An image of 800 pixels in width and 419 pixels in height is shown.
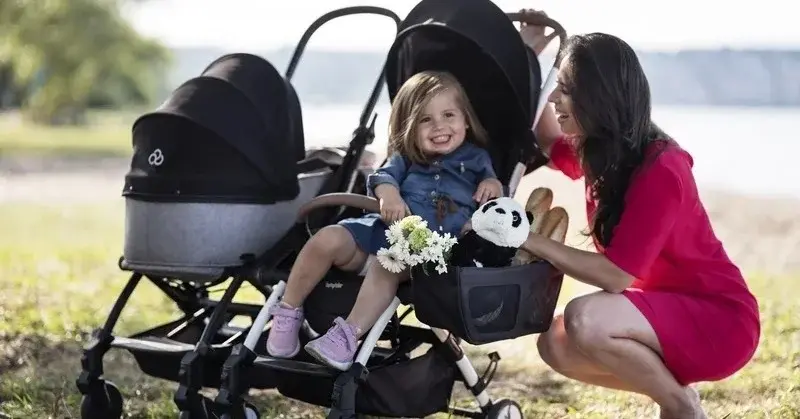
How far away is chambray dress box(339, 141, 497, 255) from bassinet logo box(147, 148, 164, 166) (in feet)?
1.90

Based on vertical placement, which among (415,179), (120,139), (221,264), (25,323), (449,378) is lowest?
(120,139)

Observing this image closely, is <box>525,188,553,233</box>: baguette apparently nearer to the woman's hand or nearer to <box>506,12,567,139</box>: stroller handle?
<box>506,12,567,139</box>: stroller handle

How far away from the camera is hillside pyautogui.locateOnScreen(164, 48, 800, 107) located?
45.6 feet

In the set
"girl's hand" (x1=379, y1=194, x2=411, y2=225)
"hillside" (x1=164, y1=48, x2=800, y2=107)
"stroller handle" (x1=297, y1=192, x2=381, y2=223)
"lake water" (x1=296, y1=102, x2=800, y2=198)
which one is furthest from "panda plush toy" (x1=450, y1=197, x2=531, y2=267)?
"hillside" (x1=164, y1=48, x2=800, y2=107)

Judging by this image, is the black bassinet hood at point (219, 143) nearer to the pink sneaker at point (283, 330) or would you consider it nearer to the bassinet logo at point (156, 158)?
the bassinet logo at point (156, 158)

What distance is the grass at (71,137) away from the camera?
16.8m

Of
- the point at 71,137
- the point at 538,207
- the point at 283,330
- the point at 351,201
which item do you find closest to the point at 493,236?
the point at 538,207

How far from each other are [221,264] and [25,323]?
2.18 metres

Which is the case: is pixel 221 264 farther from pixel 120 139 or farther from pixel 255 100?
pixel 120 139

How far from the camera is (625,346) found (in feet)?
9.41

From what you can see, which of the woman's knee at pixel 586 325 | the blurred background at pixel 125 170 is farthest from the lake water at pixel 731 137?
the woman's knee at pixel 586 325

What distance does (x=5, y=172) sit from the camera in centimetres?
1336

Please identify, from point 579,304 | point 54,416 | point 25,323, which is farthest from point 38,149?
point 579,304

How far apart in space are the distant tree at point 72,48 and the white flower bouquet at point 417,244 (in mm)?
13558
